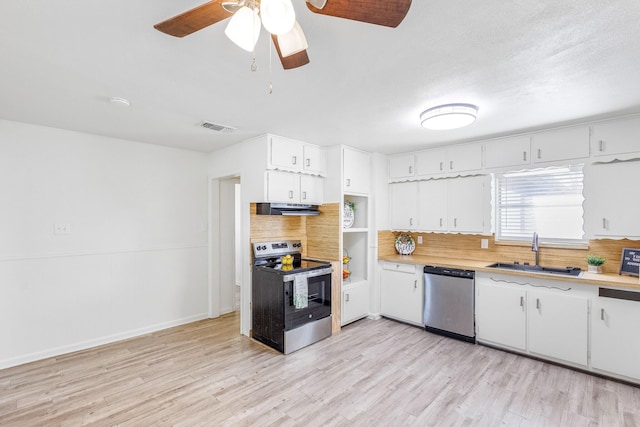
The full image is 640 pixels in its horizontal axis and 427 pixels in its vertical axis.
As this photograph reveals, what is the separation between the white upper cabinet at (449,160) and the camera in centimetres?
384

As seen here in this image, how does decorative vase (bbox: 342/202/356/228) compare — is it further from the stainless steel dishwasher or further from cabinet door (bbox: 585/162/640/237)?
cabinet door (bbox: 585/162/640/237)

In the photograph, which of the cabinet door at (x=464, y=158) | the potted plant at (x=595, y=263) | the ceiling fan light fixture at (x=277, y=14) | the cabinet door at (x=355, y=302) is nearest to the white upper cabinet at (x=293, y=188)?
the cabinet door at (x=355, y=302)

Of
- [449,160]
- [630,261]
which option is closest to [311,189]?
[449,160]

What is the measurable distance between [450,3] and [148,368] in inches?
147

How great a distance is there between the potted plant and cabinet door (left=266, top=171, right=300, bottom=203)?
3.23 metres

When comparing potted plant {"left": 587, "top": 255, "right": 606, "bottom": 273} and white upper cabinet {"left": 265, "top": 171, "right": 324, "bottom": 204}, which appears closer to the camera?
potted plant {"left": 587, "top": 255, "right": 606, "bottom": 273}

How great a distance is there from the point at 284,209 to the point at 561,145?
3.04 metres

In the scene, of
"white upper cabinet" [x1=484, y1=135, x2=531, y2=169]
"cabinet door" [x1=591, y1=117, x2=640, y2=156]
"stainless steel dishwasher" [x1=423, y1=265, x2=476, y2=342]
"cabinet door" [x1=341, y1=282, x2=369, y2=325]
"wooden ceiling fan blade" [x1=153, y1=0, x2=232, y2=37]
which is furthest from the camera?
"cabinet door" [x1=341, y1=282, x2=369, y2=325]

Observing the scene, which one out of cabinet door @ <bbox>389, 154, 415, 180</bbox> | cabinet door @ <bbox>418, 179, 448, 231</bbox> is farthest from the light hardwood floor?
cabinet door @ <bbox>389, 154, 415, 180</bbox>

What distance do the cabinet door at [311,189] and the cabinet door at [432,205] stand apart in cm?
141

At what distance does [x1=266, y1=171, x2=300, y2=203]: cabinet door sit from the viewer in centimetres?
363

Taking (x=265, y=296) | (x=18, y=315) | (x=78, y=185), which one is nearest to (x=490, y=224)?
(x=265, y=296)

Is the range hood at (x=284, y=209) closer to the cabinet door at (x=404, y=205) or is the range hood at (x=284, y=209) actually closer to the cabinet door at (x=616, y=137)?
the cabinet door at (x=404, y=205)

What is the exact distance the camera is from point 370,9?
Result: 3.55 feet
